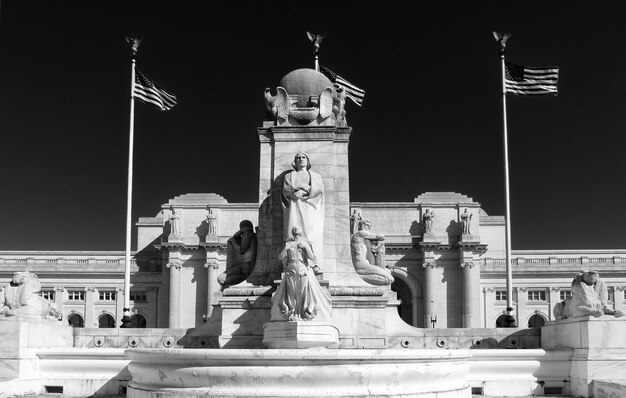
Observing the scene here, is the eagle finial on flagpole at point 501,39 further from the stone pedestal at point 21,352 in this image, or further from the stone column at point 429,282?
the stone column at point 429,282

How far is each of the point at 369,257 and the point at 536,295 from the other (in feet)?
203

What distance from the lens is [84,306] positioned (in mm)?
75062

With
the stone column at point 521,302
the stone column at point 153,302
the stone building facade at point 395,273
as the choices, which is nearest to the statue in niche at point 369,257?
the stone building facade at point 395,273

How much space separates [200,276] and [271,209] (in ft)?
199

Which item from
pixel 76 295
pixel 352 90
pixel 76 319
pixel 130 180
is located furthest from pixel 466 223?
pixel 130 180

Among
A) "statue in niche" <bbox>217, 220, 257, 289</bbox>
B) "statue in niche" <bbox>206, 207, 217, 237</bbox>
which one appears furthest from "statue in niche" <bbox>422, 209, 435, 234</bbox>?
"statue in niche" <bbox>217, 220, 257, 289</bbox>

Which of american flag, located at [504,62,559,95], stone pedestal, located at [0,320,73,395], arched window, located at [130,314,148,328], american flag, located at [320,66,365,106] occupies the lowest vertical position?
arched window, located at [130,314,148,328]

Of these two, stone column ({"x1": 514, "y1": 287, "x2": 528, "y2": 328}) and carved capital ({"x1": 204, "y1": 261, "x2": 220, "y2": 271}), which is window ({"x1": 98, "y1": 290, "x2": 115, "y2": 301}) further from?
stone column ({"x1": 514, "y1": 287, "x2": 528, "y2": 328})

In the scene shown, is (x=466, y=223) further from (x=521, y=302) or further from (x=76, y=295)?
(x=76, y=295)

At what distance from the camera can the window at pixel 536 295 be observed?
244ft

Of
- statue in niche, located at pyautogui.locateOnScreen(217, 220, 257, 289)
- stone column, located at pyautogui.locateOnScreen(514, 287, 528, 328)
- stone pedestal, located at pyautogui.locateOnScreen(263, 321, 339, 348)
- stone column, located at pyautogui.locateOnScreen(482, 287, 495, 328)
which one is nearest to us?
stone pedestal, located at pyautogui.locateOnScreen(263, 321, 339, 348)

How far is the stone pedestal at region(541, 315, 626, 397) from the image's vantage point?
1373 centimetres

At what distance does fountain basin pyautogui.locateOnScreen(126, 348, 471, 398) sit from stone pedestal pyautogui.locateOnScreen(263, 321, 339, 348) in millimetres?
2808

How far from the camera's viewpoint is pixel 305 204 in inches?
620
